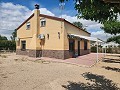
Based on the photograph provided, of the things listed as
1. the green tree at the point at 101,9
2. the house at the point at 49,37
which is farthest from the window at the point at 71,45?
the green tree at the point at 101,9

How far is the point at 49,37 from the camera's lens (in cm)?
2555

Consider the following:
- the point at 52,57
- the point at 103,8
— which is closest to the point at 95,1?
the point at 103,8

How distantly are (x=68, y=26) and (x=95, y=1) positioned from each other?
19487 mm

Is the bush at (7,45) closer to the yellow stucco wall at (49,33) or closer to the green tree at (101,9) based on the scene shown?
the yellow stucco wall at (49,33)

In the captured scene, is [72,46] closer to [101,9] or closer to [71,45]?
[71,45]

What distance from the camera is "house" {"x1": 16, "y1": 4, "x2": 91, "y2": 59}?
77.8ft

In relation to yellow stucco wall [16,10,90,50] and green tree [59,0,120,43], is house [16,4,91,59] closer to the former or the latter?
yellow stucco wall [16,10,90,50]

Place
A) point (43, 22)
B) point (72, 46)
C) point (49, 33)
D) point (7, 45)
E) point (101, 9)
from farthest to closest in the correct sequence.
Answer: point (7, 45)
point (72, 46)
point (43, 22)
point (49, 33)
point (101, 9)

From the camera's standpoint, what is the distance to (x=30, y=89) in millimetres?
8617

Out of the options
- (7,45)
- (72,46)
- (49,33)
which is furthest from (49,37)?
(7,45)

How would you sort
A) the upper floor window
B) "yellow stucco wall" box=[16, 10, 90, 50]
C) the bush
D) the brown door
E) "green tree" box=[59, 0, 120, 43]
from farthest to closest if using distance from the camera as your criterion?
the bush
the upper floor window
the brown door
"yellow stucco wall" box=[16, 10, 90, 50]
"green tree" box=[59, 0, 120, 43]

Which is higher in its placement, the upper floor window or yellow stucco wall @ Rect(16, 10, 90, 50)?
the upper floor window

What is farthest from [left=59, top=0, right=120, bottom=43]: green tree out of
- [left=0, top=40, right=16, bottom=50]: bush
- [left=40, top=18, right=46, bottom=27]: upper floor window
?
[left=0, top=40, right=16, bottom=50]: bush

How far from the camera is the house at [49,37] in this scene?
933 inches
